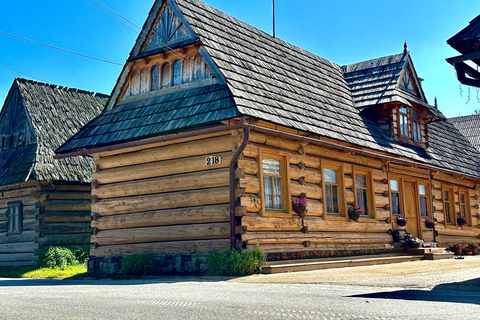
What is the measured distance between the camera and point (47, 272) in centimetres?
1781

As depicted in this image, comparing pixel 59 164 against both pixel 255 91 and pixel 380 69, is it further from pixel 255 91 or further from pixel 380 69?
pixel 380 69

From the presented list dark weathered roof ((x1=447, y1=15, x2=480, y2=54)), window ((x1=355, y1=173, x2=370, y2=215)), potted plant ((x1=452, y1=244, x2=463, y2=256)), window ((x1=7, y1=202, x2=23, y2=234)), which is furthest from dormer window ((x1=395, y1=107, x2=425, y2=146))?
window ((x1=7, y1=202, x2=23, y2=234))

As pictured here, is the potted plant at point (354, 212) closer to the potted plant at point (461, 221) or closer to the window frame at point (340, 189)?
the window frame at point (340, 189)

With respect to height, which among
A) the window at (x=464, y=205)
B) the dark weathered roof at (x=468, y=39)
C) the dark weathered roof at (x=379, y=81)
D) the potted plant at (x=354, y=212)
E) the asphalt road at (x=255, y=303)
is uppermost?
the dark weathered roof at (x=379, y=81)

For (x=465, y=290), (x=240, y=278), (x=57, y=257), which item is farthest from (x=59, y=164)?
(x=465, y=290)

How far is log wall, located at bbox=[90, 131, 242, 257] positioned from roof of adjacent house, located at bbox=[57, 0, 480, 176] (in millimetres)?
632

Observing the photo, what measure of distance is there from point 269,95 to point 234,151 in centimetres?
262

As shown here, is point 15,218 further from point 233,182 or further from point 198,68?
point 233,182

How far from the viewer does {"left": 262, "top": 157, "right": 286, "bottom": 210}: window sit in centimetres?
1443

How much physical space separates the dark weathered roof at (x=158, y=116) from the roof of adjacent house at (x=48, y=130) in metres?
3.31

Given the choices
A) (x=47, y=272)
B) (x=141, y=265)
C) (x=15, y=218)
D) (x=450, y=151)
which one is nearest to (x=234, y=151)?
(x=141, y=265)

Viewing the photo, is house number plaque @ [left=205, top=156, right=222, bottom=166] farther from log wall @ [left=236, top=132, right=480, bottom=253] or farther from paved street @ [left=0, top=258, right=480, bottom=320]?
paved street @ [left=0, top=258, right=480, bottom=320]

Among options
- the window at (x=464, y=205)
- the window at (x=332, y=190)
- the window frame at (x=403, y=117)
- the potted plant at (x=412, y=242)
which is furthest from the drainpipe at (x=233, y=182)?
the window at (x=464, y=205)

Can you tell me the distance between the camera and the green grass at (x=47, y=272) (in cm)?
1662
